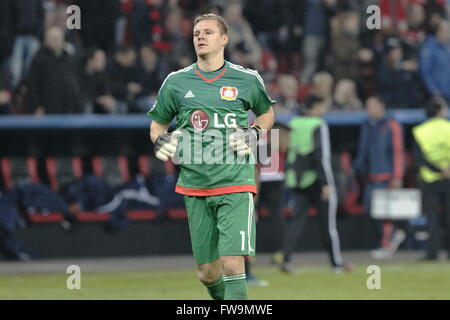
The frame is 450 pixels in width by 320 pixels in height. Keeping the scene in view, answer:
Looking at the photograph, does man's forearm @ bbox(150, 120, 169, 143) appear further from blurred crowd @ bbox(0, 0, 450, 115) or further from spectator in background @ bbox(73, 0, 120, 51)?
spectator in background @ bbox(73, 0, 120, 51)

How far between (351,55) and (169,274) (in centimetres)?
693

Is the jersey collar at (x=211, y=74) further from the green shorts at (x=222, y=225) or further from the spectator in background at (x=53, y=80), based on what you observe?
the spectator in background at (x=53, y=80)

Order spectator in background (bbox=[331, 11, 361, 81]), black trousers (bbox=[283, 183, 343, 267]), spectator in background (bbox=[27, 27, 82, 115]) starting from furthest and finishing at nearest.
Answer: spectator in background (bbox=[331, 11, 361, 81])
spectator in background (bbox=[27, 27, 82, 115])
black trousers (bbox=[283, 183, 343, 267])

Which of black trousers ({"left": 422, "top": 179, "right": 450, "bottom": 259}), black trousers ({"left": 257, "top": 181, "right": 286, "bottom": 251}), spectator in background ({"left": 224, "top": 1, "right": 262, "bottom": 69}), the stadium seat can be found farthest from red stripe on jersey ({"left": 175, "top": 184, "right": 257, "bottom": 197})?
spectator in background ({"left": 224, "top": 1, "right": 262, "bottom": 69})

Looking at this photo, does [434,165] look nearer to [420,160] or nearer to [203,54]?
[420,160]

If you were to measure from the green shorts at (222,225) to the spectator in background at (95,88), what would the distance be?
408 inches

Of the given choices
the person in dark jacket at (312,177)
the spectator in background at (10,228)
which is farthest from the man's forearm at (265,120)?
the spectator in background at (10,228)

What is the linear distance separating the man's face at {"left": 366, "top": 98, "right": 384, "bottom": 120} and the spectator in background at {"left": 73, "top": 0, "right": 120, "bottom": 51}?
4391mm

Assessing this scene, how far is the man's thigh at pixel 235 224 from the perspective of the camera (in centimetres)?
1027

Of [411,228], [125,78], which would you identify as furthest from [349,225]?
[125,78]

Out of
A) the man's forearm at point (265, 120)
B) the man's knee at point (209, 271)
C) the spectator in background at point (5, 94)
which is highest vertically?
the man's forearm at point (265, 120)

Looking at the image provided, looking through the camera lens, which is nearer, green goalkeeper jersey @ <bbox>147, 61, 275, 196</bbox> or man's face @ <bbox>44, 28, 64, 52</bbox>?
green goalkeeper jersey @ <bbox>147, 61, 275, 196</bbox>

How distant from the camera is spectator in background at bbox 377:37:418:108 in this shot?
2238 cm

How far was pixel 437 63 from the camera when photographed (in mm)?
22438
